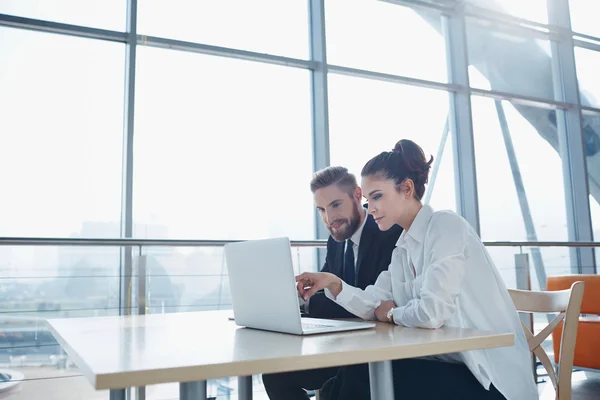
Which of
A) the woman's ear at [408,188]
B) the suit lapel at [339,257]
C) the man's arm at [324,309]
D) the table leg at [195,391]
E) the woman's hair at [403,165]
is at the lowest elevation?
the table leg at [195,391]

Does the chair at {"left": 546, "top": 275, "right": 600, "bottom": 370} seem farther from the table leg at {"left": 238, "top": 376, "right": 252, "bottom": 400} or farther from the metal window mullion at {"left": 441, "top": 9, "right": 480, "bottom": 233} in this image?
the table leg at {"left": 238, "top": 376, "right": 252, "bottom": 400}

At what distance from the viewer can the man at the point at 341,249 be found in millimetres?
1757

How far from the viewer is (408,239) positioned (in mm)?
1513

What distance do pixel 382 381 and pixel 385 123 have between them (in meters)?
4.09

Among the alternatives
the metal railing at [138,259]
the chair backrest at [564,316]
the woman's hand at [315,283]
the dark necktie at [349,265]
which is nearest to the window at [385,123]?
the metal railing at [138,259]

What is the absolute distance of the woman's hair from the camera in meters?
1.53

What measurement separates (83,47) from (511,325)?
3.51 metres

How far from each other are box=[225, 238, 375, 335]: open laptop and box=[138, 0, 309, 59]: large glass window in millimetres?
3135

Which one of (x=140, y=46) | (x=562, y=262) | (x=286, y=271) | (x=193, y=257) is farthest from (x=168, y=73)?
(x=562, y=262)

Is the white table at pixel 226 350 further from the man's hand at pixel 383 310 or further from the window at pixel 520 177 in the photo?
the window at pixel 520 177

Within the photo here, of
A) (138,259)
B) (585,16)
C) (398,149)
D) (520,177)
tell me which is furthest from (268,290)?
(585,16)

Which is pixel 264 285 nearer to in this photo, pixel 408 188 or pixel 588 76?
pixel 408 188

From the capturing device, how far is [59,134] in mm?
3785

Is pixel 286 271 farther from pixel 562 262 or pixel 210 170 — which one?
pixel 562 262
